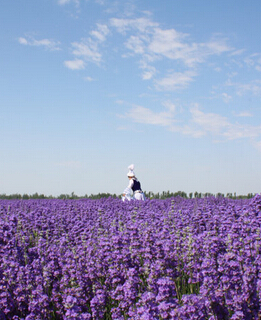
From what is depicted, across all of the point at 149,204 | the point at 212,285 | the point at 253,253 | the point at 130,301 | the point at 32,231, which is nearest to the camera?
the point at 212,285

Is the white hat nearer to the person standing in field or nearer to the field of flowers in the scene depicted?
the person standing in field

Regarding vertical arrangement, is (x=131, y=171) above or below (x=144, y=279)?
above

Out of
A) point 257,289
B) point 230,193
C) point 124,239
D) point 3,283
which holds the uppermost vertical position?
point 230,193

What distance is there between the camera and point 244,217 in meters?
5.31

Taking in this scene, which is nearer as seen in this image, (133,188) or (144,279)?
(144,279)

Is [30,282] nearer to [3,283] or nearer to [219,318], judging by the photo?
[3,283]

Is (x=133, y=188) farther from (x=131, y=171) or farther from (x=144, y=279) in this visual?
(x=144, y=279)

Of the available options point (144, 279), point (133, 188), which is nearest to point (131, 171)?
point (133, 188)

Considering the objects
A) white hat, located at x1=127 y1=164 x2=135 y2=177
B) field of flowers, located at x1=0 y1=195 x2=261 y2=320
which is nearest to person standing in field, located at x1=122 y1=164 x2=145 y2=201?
white hat, located at x1=127 y1=164 x2=135 y2=177

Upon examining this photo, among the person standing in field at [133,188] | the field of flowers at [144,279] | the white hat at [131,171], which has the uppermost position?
the white hat at [131,171]

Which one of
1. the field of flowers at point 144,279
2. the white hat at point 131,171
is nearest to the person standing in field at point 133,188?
the white hat at point 131,171

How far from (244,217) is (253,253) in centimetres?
158

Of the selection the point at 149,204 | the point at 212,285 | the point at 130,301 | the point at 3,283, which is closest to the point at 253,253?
the point at 212,285

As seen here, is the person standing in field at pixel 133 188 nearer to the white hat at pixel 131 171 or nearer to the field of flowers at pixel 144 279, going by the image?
the white hat at pixel 131 171
